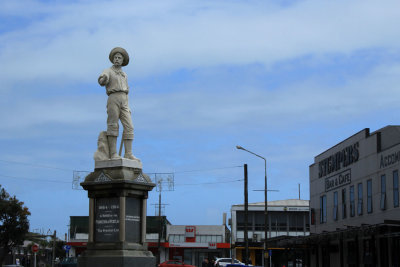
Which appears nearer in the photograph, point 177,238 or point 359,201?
point 359,201

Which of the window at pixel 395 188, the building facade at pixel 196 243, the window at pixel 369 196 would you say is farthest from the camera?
the building facade at pixel 196 243

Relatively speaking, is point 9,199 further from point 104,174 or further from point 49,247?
point 49,247

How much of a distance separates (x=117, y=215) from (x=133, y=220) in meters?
0.48

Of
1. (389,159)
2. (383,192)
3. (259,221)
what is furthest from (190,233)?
(389,159)

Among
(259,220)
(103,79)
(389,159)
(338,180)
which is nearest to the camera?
(103,79)

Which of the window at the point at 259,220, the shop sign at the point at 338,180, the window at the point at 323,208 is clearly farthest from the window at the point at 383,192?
the window at the point at 259,220

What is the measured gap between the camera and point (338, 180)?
45188 millimetres

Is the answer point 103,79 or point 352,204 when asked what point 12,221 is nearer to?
point 352,204

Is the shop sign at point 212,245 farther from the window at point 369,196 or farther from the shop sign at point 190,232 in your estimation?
the window at point 369,196

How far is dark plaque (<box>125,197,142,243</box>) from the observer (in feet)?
56.3

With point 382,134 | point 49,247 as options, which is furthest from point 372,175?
point 49,247

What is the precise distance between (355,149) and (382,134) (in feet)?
→ 11.7

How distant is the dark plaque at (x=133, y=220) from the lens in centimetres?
1716

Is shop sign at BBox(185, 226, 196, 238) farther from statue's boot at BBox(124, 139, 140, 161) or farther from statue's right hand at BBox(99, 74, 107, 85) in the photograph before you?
statue's right hand at BBox(99, 74, 107, 85)
